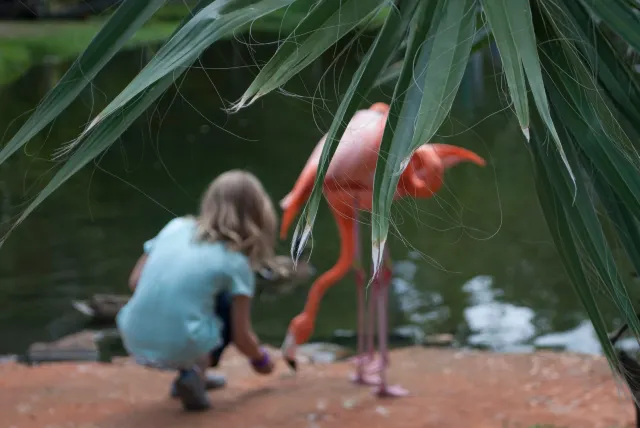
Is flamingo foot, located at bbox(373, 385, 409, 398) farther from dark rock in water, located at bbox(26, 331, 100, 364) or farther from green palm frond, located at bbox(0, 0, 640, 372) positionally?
green palm frond, located at bbox(0, 0, 640, 372)

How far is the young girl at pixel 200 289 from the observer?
130 inches

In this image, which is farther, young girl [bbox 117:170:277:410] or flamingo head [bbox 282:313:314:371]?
flamingo head [bbox 282:313:314:371]

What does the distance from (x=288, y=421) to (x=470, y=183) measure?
5.82 metres

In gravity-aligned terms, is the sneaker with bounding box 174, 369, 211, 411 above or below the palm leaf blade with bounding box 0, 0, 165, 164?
below

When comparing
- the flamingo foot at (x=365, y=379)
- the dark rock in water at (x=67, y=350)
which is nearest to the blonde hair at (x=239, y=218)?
the flamingo foot at (x=365, y=379)

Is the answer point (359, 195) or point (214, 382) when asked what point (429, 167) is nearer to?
point (359, 195)

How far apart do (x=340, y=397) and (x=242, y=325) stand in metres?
0.56

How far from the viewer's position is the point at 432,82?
0.97m

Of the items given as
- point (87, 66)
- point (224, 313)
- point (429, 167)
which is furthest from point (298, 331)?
point (87, 66)

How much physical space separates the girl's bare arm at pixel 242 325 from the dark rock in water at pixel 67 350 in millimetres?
1541

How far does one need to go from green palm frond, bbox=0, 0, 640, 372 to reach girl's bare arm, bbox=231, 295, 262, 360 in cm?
213

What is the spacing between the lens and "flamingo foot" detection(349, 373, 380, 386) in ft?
12.8

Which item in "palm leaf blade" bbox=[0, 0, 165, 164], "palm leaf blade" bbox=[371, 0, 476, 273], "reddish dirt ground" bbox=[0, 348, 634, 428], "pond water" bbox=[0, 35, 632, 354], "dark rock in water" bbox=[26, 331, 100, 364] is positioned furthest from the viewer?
"pond water" bbox=[0, 35, 632, 354]

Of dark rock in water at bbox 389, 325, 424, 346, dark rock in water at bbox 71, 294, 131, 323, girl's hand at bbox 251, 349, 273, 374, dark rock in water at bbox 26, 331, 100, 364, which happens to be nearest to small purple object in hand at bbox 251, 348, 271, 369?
girl's hand at bbox 251, 349, 273, 374
